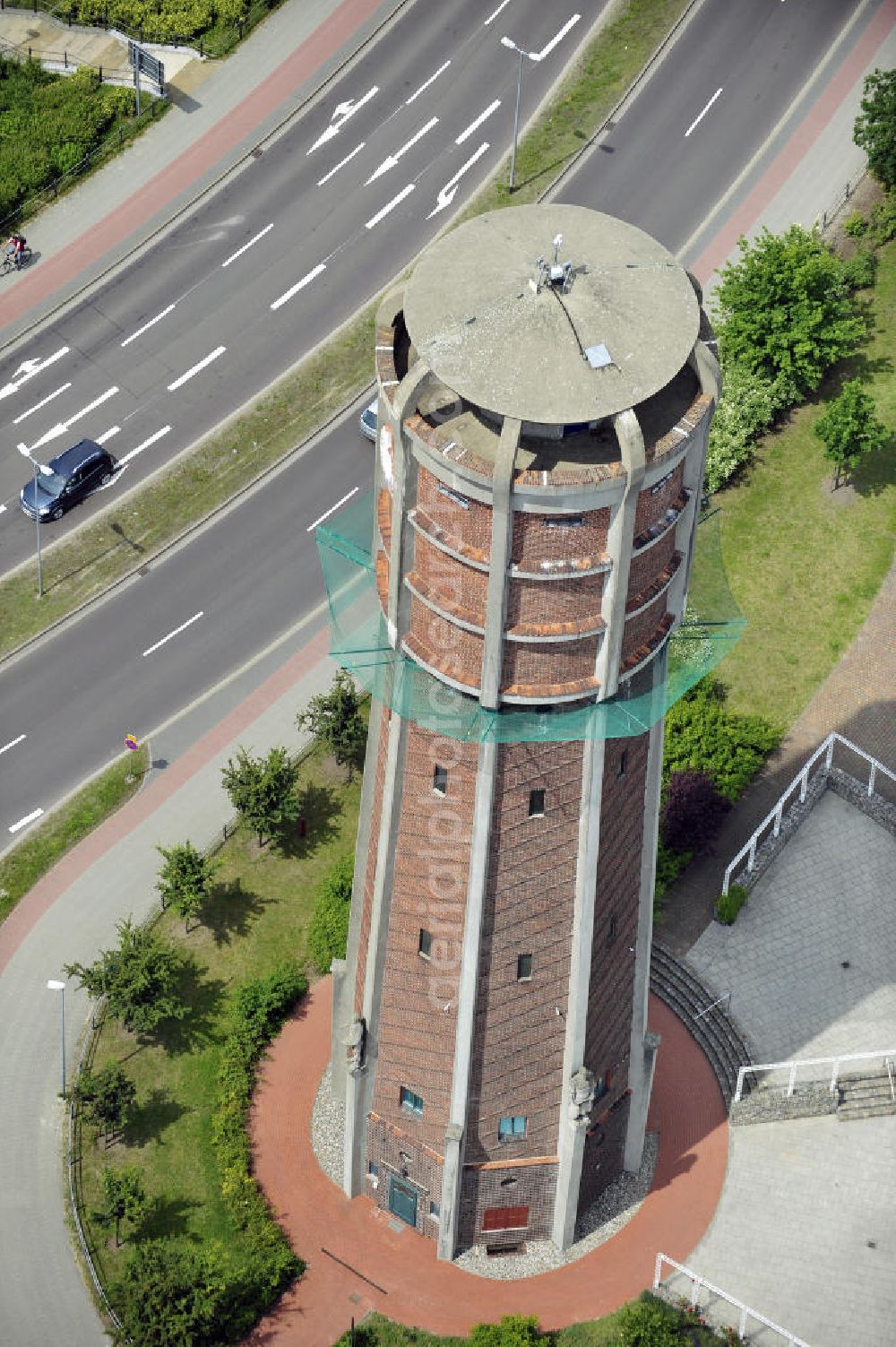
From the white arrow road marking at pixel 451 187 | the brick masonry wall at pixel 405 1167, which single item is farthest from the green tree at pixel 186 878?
the white arrow road marking at pixel 451 187

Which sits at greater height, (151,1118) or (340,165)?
(340,165)

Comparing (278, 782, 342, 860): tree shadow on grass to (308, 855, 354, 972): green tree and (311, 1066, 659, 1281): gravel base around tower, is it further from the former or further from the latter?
(311, 1066, 659, 1281): gravel base around tower

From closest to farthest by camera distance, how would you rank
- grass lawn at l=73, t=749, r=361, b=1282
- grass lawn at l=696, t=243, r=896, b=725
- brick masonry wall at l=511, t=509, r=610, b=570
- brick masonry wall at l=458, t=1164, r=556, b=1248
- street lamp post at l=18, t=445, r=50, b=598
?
brick masonry wall at l=511, t=509, r=610, b=570
brick masonry wall at l=458, t=1164, r=556, b=1248
grass lawn at l=73, t=749, r=361, b=1282
grass lawn at l=696, t=243, r=896, b=725
street lamp post at l=18, t=445, r=50, b=598

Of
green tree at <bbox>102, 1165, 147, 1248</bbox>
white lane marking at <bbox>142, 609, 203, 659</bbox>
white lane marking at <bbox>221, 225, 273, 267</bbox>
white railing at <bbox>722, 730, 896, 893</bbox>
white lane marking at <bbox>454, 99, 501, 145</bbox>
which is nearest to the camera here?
green tree at <bbox>102, 1165, 147, 1248</bbox>

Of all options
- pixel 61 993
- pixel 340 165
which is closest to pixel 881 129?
pixel 340 165

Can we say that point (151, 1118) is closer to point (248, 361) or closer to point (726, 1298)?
point (726, 1298)

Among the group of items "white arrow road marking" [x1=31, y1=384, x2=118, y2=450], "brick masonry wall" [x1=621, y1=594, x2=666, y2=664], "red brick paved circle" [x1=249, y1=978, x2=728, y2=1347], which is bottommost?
"red brick paved circle" [x1=249, y1=978, x2=728, y2=1347]

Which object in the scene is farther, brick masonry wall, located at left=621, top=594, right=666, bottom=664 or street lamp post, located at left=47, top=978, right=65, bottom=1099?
street lamp post, located at left=47, top=978, right=65, bottom=1099

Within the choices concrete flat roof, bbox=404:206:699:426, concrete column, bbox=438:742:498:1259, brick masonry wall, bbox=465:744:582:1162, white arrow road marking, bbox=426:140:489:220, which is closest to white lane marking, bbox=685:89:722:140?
white arrow road marking, bbox=426:140:489:220

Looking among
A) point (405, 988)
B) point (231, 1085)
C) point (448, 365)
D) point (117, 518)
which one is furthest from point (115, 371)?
point (448, 365)
